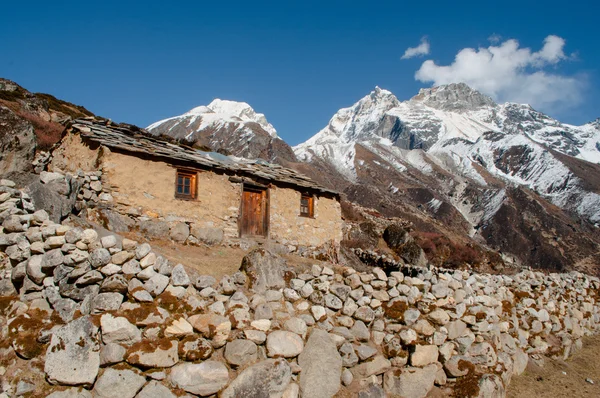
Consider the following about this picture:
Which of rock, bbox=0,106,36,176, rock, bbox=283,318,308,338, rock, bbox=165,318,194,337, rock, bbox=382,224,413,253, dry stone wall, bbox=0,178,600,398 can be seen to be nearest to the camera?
dry stone wall, bbox=0,178,600,398

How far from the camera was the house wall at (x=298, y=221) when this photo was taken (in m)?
16.1

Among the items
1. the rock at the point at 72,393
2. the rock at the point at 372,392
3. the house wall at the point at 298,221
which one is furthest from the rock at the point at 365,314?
the house wall at the point at 298,221

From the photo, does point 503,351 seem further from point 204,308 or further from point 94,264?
Answer: point 94,264

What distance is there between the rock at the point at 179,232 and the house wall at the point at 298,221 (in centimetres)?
405

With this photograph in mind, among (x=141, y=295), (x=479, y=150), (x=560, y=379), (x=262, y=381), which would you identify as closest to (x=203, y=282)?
(x=141, y=295)

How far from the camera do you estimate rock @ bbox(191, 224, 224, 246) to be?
43.9 feet

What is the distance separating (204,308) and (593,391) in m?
9.50

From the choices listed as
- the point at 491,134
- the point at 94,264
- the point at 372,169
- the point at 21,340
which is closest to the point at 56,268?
the point at 94,264

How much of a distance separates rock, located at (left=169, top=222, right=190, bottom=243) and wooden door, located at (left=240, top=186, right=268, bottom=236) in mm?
2560

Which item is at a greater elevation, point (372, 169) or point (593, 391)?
point (372, 169)

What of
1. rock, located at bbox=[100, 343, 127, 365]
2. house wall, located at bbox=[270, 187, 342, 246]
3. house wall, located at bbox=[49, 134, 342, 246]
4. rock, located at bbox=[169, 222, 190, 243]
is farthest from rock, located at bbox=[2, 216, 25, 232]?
house wall, located at bbox=[270, 187, 342, 246]

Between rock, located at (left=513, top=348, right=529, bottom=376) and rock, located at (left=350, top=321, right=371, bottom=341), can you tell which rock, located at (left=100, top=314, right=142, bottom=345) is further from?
rock, located at (left=513, top=348, right=529, bottom=376)

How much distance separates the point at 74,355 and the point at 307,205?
43.4ft

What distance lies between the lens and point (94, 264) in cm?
599
